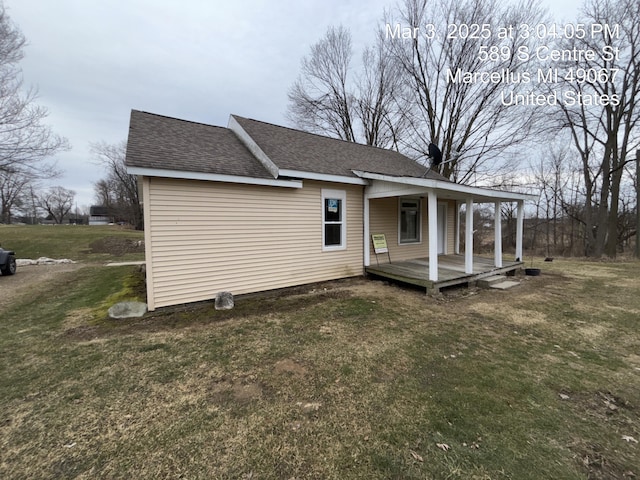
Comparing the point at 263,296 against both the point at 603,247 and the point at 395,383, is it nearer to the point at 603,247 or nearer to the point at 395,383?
the point at 395,383

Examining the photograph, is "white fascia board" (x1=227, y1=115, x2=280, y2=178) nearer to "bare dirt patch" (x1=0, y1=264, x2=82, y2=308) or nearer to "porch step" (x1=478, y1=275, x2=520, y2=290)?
"porch step" (x1=478, y1=275, x2=520, y2=290)

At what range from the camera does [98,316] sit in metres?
5.04

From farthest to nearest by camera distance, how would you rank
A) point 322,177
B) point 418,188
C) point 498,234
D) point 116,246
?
1. point 116,246
2. point 498,234
3. point 322,177
4. point 418,188

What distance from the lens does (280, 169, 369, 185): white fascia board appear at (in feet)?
20.7

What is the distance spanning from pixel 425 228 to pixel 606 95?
12.8 m

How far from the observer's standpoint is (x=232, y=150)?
690 cm

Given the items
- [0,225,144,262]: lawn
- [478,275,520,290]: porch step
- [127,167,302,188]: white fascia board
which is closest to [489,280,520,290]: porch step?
[478,275,520,290]: porch step

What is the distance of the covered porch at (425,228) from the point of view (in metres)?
6.42

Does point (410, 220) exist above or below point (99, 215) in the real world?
below

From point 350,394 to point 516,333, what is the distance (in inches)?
125

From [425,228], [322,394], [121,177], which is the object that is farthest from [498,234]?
[121,177]

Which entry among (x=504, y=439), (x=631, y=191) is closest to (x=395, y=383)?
(x=504, y=439)

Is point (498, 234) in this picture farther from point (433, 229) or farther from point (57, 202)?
point (57, 202)

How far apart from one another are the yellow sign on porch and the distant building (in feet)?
192
